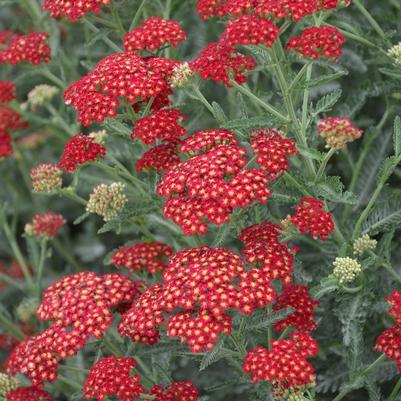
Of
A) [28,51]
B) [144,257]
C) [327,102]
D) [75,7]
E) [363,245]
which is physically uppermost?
[75,7]

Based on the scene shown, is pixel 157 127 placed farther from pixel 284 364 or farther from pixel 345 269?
pixel 284 364

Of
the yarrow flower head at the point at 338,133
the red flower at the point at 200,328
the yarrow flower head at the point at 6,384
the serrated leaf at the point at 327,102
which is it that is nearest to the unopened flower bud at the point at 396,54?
the serrated leaf at the point at 327,102

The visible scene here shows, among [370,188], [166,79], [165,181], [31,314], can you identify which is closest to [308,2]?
[166,79]

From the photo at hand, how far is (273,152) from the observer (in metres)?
3.40

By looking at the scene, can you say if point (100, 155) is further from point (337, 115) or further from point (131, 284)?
point (337, 115)

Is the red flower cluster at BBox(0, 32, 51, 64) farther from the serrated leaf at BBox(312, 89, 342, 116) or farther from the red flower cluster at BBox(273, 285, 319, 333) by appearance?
the red flower cluster at BBox(273, 285, 319, 333)

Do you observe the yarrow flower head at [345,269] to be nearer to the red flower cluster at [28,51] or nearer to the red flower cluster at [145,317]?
the red flower cluster at [145,317]

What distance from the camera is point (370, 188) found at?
491 centimetres

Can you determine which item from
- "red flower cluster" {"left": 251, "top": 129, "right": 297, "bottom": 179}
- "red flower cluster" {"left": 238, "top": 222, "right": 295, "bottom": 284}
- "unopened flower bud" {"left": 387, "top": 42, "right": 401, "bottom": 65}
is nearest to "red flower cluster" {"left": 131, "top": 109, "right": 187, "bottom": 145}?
"red flower cluster" {"left": 251, "top": 129, "right": 297, "bottom": 179}

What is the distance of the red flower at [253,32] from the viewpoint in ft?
11.1

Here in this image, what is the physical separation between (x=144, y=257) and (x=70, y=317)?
2.30 ft

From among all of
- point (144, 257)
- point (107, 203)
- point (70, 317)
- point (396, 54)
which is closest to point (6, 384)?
point (70, 317)

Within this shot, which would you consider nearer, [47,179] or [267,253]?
[267,253]

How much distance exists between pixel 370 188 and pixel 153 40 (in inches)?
68.6
